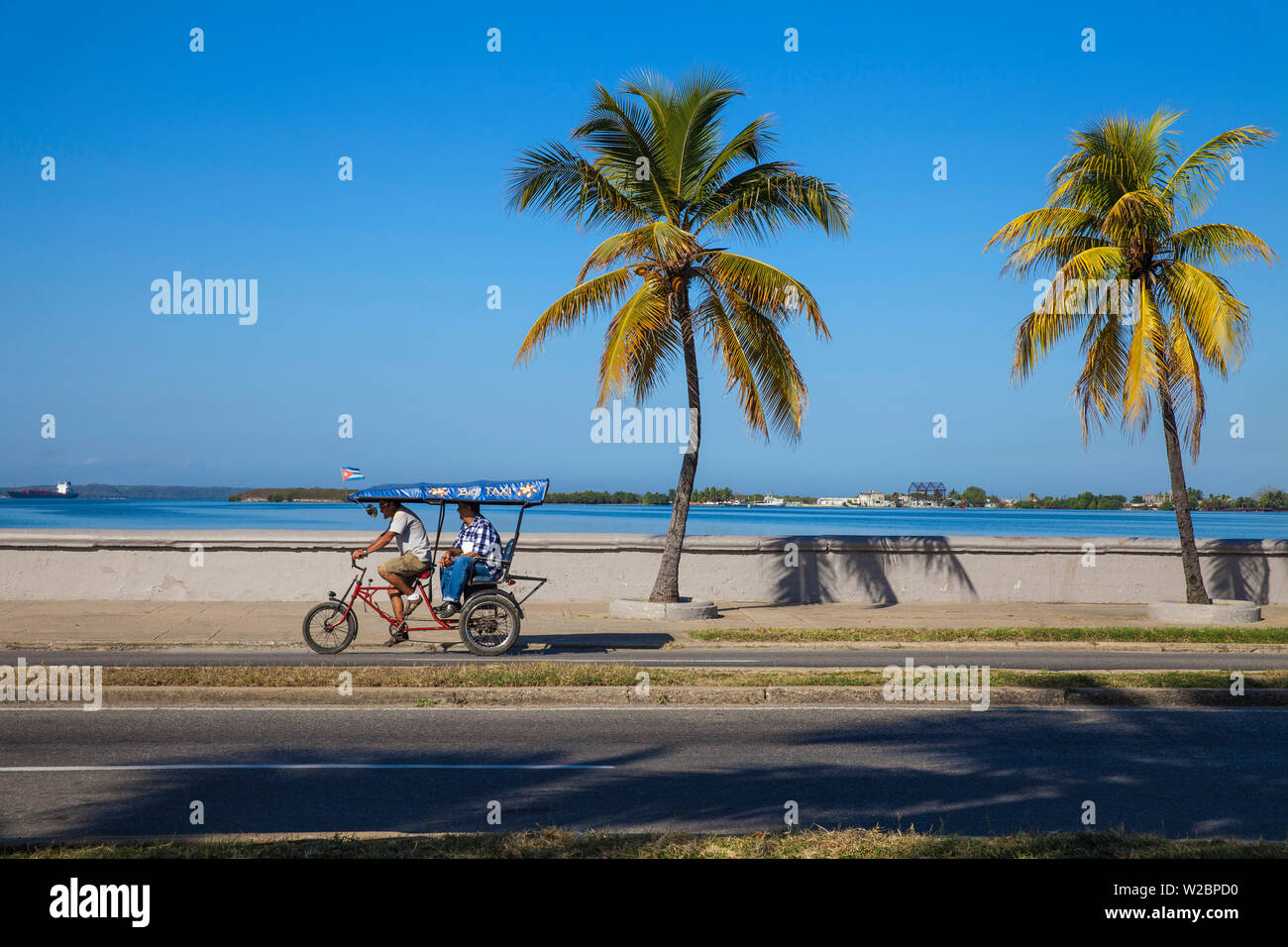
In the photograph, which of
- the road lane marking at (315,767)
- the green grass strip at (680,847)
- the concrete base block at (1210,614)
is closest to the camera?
the green grass strip at (680,847)

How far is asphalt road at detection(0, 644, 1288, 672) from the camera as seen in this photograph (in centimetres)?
1191

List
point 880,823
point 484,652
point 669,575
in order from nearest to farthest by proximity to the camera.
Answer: point 880,823 < point 484,652 < point 669,575

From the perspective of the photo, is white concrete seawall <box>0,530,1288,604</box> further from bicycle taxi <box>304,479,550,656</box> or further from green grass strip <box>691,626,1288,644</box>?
bicycle taxi <box>304,479,550,656</box>

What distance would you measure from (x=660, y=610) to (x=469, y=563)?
4.65 m

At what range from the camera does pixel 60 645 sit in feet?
42.4

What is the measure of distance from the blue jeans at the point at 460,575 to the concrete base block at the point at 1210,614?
37.9ft

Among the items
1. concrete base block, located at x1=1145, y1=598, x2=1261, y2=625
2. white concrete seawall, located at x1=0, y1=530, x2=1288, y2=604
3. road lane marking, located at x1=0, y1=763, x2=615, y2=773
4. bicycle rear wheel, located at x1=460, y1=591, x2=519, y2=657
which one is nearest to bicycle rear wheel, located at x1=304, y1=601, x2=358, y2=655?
bicycle rear wheel, located at x1=460, y1=591, x2=519, y2=657

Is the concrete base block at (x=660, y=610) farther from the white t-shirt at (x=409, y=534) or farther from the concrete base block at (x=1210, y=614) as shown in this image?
the concrete base block at (x=1210, y=614)

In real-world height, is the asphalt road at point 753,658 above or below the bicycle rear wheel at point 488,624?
below

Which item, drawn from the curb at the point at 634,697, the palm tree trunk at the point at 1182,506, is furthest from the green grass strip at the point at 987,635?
the curb at the point at 634,697

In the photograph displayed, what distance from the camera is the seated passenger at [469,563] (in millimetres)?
12648

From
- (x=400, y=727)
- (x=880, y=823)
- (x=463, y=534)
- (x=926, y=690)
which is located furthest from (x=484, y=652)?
(x=880, y=823)

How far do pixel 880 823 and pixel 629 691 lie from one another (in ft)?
13.7
